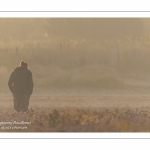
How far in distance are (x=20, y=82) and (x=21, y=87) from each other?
0.43 ft

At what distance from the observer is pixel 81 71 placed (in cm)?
1097

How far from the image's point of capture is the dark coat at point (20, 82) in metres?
10.9

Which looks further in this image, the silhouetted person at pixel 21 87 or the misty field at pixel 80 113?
the silhouetted person at pixel 21 87

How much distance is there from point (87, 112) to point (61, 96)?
30.9 inches

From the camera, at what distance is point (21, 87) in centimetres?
Answer: 1087
